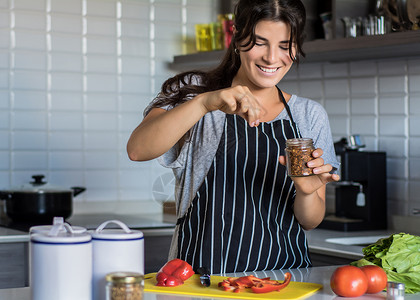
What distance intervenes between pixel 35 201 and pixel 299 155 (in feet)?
5.80

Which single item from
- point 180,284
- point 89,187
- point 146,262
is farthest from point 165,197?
point 180,284

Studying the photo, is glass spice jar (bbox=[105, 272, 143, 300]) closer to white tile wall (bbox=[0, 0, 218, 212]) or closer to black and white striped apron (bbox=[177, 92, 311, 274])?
black and white striped apron (bbox=[177, 92, 311, 274])

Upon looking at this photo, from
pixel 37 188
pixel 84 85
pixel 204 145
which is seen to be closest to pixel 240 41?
pixel 204 145

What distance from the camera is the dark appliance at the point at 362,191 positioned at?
10.3ft

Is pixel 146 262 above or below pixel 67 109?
below

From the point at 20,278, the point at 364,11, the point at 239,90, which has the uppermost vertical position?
the point at 364,11

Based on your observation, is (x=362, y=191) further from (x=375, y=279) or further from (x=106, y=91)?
(x=375, y=279)

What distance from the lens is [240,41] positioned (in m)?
2.00

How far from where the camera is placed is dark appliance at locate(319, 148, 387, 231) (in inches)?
124

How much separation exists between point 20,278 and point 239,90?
1.61m

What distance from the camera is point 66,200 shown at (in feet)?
10.7

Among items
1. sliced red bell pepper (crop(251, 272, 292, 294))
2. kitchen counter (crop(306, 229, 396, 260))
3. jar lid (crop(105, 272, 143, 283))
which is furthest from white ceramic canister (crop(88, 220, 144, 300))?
kitchen counter (crop(306, 229, 396, 260))

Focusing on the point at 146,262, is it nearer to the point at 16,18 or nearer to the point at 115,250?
the point at 16,18

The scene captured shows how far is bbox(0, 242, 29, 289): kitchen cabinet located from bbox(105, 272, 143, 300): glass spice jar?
5.56 feet
